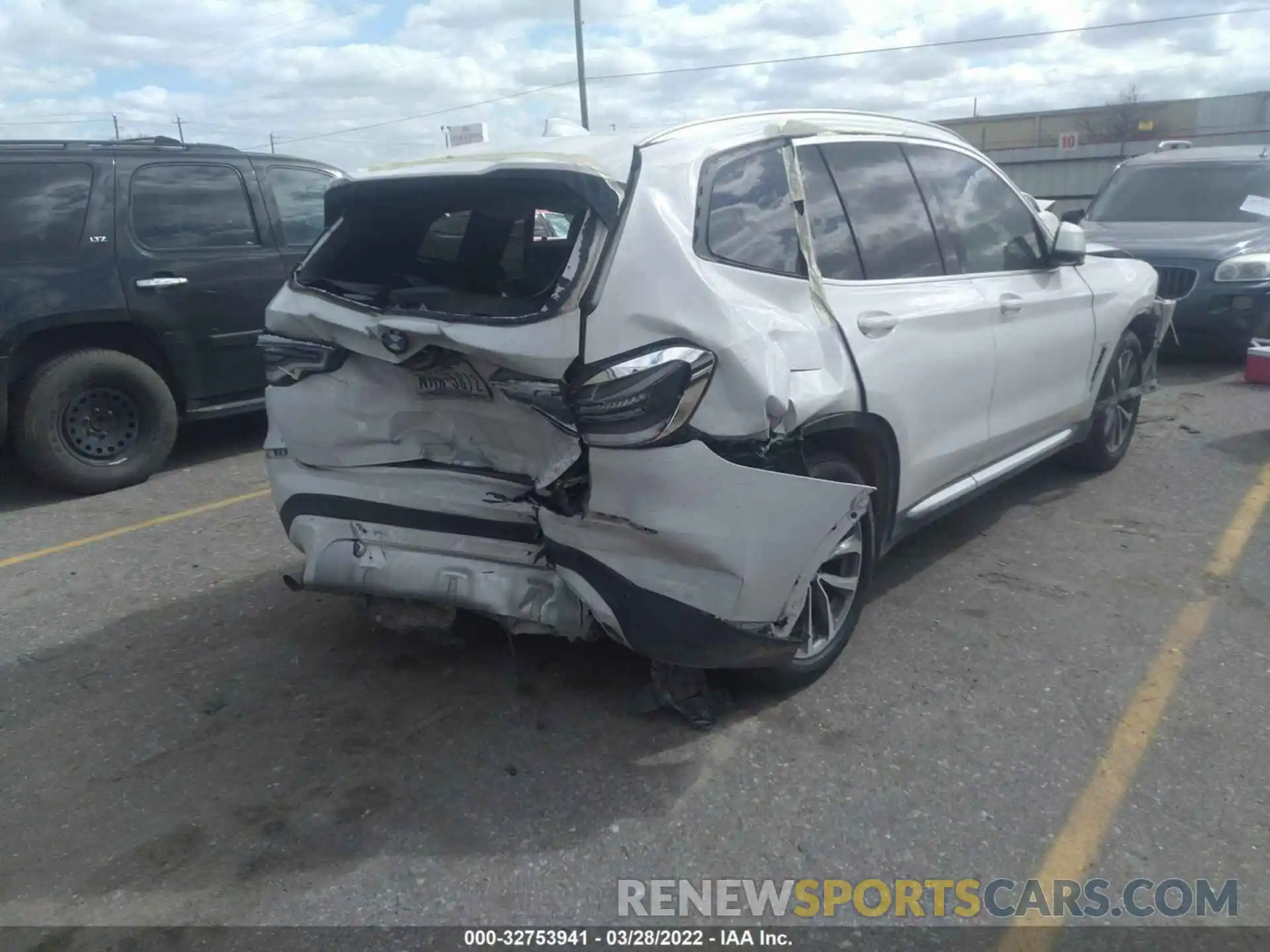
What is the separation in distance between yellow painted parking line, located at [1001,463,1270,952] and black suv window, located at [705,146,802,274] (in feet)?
6.00

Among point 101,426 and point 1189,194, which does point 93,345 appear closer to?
point 101,426

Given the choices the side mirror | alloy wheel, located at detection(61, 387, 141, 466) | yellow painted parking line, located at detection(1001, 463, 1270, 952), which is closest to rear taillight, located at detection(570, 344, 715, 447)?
yellow painted parking line, located at detection(1001, 463, 1270, 952)

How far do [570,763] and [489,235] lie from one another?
1.87 meters

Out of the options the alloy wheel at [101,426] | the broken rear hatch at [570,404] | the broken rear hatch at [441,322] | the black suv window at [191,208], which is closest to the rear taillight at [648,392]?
the broken rear hatch at [570,404]

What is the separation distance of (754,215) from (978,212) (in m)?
1.76

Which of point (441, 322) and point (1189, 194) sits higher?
point (441, 322)

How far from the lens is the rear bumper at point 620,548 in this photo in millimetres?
2975

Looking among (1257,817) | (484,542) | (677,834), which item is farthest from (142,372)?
(1257,817)

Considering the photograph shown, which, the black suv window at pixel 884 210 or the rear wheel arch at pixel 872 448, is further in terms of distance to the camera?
the black suv window at pixel 884 210

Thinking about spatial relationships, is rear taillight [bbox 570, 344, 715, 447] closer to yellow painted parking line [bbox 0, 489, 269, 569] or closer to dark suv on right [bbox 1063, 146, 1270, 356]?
yellow painted parking line [bbox 0, 489, 269, 569]

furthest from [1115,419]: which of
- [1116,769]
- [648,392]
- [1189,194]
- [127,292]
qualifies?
[127,292]

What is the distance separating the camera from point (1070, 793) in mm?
3123

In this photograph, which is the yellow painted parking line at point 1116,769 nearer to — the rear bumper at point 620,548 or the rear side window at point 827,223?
the rear bumper at point 620,548

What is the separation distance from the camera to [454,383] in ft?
11.0
